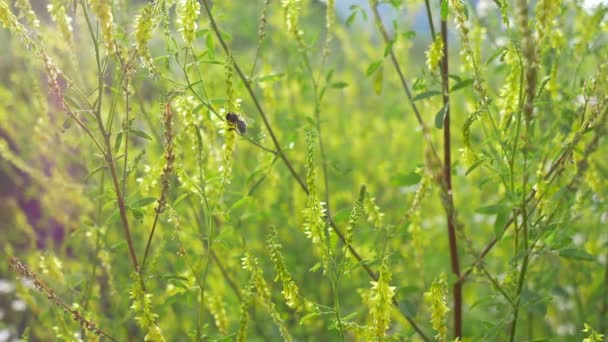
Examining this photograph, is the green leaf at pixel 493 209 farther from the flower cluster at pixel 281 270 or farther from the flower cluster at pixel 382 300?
the flower cluster at pixel 281 270

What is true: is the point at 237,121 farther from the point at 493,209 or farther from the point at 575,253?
the point at 575,253

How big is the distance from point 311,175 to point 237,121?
12.6 inches

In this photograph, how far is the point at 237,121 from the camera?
1.58 metres

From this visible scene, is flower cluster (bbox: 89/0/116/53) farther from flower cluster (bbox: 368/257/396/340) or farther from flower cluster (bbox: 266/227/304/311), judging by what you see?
flower cluster (bbox: 368/257/396/340)

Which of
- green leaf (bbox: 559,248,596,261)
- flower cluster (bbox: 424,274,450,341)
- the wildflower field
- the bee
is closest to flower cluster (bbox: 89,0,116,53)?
the wildflower field

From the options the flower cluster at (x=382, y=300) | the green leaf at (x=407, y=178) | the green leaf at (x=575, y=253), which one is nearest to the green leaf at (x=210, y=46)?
the green leaf at (x=407, y=178)

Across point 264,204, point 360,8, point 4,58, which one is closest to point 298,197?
point 264,204

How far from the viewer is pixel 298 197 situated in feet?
10.7

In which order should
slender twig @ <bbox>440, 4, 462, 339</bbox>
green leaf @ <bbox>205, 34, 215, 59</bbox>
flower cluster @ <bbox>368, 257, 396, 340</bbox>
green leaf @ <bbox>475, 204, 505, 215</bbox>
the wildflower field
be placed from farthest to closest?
green leaf @ <bbox>205, 34, 215, 59</bbox> → slender twig @ <bbox>440, 4, 462, 339</bbox> → green leaf @ <bbox>475, 204, 505, 215</bbox> → the wildflower field → flower cluster @ <bbox>368, 257, 396, 340</bbox>

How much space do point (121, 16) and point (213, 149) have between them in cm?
66

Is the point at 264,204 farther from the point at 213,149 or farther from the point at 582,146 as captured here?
the point at 582,146

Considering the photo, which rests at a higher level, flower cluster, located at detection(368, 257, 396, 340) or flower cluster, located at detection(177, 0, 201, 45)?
flower cluster, located at detection(177, 0, 201, 45)

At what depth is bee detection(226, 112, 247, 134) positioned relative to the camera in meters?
1.56

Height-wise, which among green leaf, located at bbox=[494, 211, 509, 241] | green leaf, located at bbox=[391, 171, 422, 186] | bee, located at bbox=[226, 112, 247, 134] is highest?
green leaf, located at bbox=[391, 171, 422, 186]
